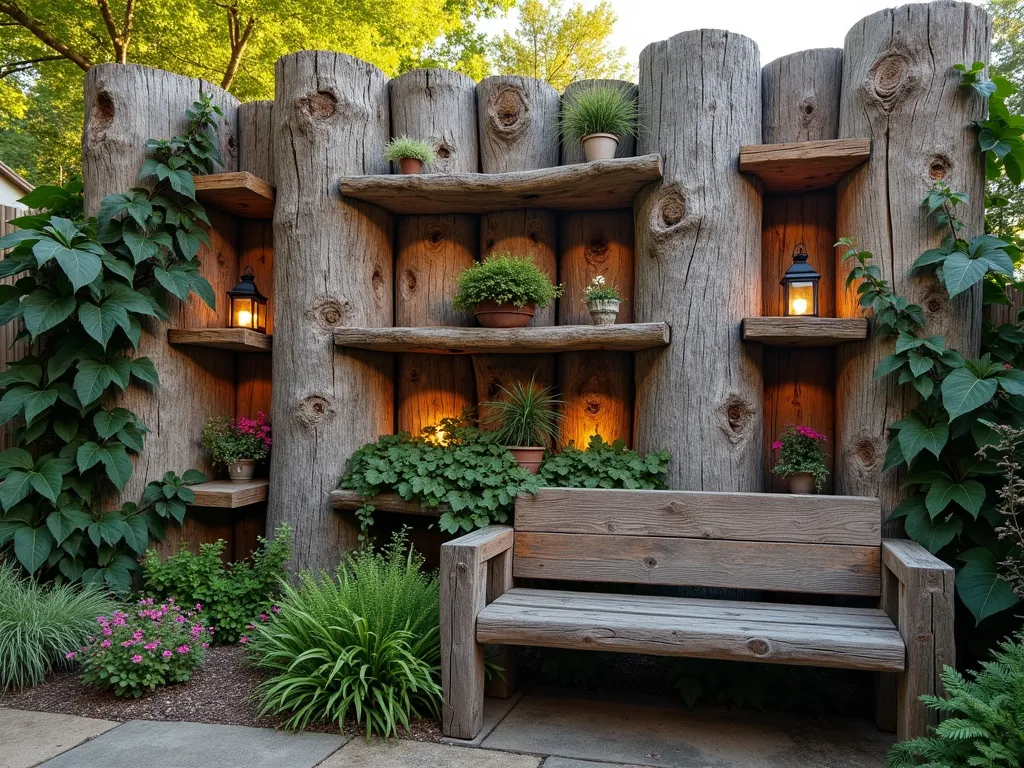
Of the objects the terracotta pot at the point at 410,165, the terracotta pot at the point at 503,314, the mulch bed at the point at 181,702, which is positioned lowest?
the mulch bed at the point at 181,702

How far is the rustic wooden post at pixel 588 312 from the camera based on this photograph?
4.25 m

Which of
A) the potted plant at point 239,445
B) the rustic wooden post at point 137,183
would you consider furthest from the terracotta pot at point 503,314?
the rustic wooden post at point 137,183

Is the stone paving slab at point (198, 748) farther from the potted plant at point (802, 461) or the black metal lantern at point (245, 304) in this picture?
the potted plant at point (802, 461)

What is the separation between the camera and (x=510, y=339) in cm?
391

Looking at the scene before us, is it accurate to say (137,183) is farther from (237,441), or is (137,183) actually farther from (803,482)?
(803,482)

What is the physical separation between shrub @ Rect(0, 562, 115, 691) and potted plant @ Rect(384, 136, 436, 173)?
3010mm

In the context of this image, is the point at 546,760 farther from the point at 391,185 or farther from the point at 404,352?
the point at 391,185

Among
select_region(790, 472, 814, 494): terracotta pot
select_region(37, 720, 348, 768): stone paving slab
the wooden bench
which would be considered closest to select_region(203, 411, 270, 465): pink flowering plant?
select_region(37, 720, 348, 768): stone paving slab

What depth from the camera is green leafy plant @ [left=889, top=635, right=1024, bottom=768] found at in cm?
216

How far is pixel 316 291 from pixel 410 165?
0.96 m

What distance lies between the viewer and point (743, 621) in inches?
114

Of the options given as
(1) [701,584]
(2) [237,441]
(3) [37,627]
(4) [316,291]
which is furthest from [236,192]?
(1) [701,584]

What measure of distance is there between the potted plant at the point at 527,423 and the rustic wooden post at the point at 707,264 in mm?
654

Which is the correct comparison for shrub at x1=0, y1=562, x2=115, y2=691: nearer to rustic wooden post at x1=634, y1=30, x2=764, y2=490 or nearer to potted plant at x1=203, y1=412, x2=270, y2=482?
potted plant at x1=203, y1=412, x2=270, y2=482
